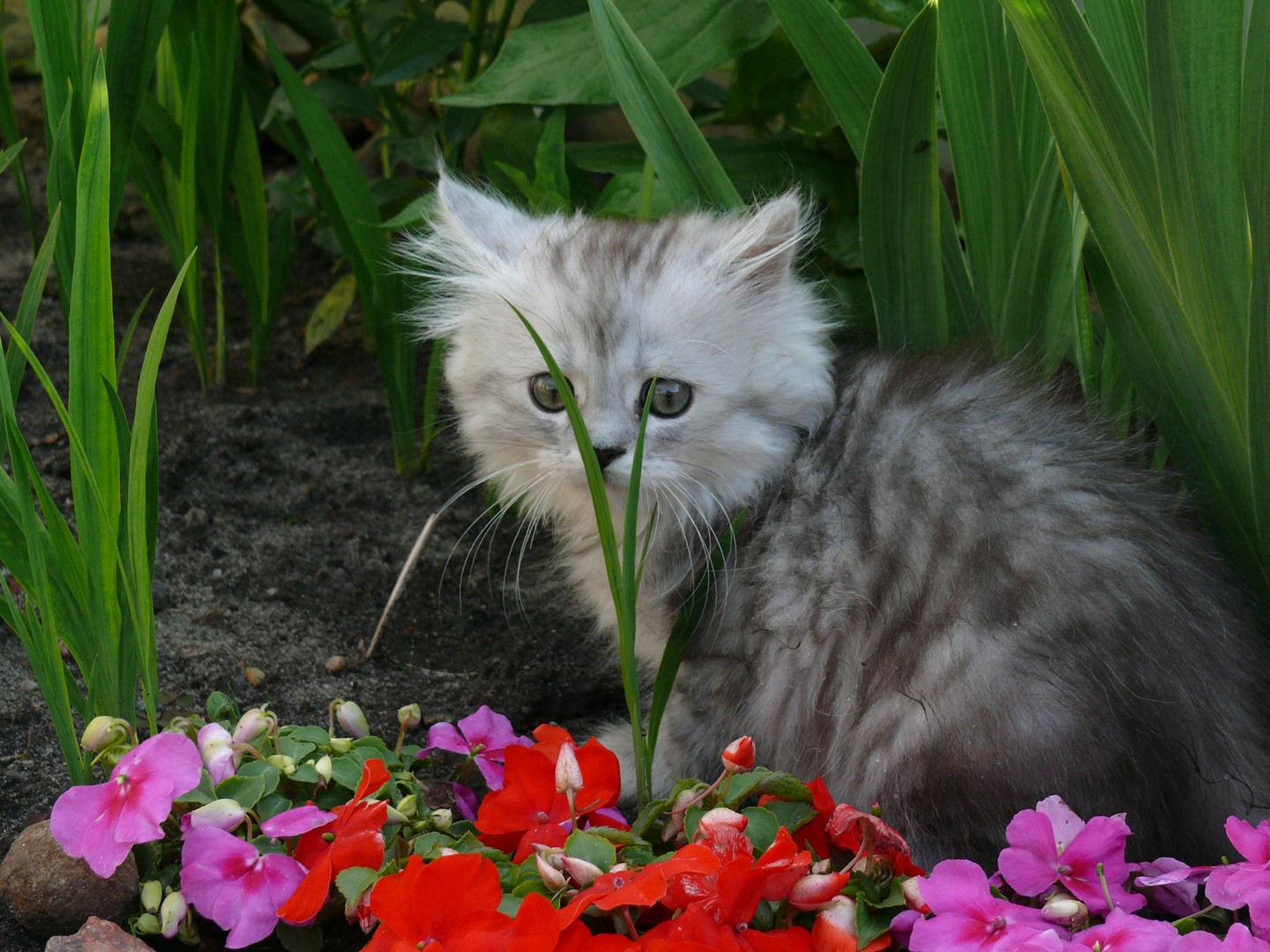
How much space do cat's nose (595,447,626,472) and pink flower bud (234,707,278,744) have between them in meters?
0.48

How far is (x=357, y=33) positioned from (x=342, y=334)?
0.72 metres

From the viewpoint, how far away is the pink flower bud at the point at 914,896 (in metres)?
1.12

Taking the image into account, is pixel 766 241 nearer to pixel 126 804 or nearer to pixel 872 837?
pixel 872 837

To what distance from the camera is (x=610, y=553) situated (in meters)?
1.22

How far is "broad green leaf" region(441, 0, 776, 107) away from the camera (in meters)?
1.85

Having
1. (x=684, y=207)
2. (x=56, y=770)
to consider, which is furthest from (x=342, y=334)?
(x=56, y=770)

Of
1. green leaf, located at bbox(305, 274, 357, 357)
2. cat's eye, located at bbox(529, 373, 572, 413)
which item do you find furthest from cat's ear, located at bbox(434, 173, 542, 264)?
green leaf, located at bbox(305, 274, 357, 357)

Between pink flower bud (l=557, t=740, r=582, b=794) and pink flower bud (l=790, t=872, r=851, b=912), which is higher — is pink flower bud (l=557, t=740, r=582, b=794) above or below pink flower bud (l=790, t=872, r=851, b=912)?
above

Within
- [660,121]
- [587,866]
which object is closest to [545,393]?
[660,121]

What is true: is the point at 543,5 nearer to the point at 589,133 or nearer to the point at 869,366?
the point at 589,133

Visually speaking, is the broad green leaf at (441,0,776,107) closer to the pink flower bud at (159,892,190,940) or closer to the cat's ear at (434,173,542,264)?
the cat's ear at (434,173,542,264)

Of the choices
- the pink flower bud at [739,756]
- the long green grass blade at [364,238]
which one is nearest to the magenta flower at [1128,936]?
the pink flower bud at [739,756]

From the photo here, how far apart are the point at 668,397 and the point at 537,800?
52 centimetres

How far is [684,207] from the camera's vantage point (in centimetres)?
176
